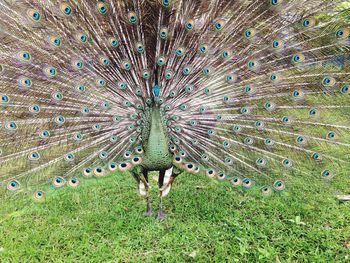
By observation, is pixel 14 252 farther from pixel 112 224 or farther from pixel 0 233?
pixel 112 224

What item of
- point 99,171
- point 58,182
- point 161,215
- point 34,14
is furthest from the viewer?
point 161,215

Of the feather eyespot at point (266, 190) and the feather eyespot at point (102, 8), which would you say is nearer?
the feather eyespot at point (102, 8)

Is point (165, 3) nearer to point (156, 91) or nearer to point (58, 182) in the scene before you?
point (156, 91)

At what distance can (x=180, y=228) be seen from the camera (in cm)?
360

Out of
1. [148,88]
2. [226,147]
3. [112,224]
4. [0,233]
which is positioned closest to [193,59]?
[148,88]

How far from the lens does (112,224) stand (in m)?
3.68

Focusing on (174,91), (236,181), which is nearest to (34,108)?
(174,91)

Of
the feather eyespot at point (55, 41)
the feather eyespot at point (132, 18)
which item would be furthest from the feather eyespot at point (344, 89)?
the feather eyespot at point (55, 41)

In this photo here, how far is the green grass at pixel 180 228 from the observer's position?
3.27 m

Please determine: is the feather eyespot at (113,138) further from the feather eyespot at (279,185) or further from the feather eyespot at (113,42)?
the feather eyespot at (279,185)

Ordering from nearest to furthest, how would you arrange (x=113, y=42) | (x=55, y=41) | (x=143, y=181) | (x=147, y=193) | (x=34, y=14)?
(x=34, y=14)
(x=55, y=41)
(x=113, y=42)
(x=143, y=181)
(x=147, y=193)

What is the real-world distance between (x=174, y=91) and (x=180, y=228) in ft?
4.97

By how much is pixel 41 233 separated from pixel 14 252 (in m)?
0.35

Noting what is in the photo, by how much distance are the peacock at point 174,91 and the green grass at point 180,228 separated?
15.2 inches
